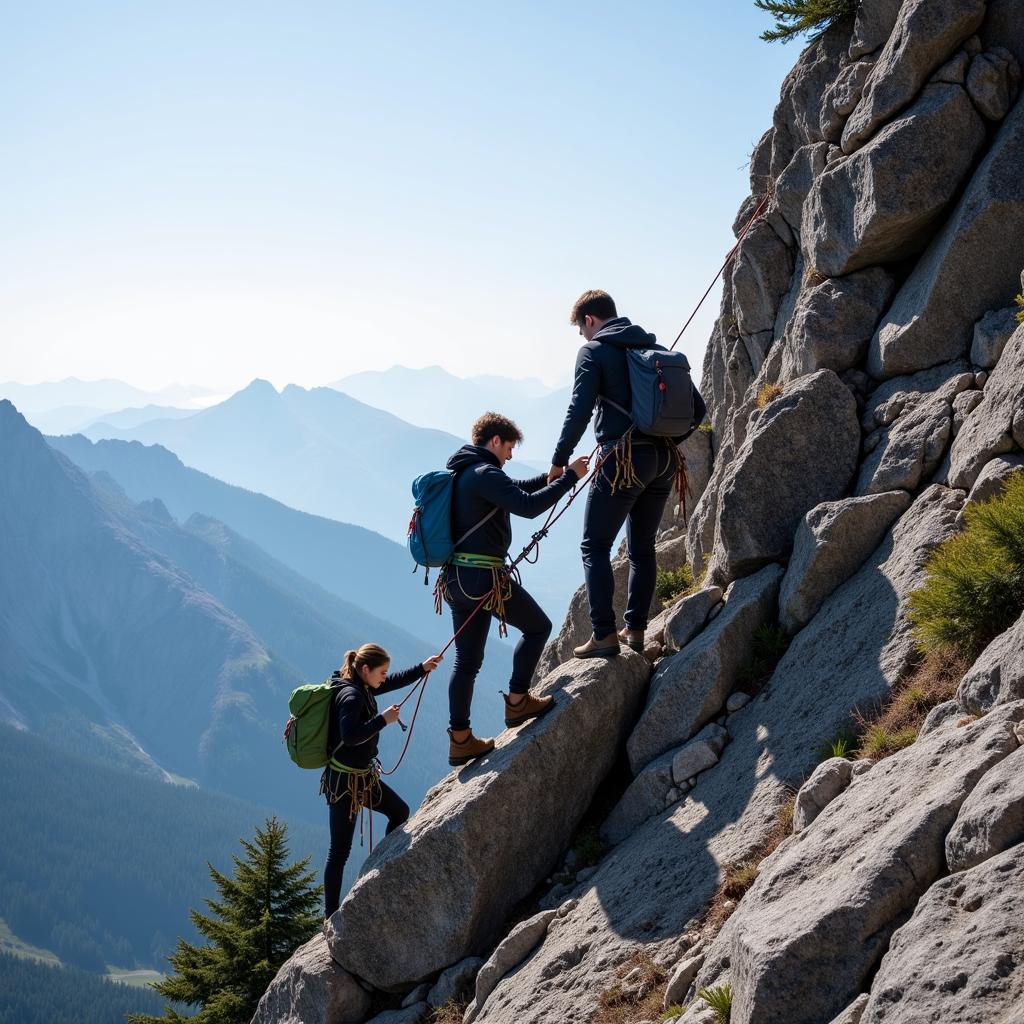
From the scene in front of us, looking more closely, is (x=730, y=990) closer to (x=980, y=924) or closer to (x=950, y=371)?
(x=980, y=924)

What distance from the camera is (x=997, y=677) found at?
753cm

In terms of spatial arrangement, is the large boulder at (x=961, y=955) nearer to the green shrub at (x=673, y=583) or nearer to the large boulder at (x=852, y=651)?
the large boulder at (x=852, y=651)

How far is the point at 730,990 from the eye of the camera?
7133 mm

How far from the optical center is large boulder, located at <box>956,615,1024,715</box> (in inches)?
286

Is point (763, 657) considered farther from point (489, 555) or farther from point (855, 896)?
point (855, 896)

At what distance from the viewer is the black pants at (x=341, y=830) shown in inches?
520

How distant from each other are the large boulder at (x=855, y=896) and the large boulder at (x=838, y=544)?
4450 millimetres

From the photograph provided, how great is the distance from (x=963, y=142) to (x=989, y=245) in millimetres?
1756

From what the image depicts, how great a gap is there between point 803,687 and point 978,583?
8.82 feet

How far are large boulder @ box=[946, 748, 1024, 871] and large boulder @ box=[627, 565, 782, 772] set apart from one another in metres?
5.77

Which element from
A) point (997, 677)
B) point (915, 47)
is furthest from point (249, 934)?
point (915, 47)

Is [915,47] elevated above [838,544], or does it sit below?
above

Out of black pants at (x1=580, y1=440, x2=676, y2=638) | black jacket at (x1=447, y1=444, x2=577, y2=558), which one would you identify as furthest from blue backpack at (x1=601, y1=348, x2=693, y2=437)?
black jacket at (x1=447, y1=444, x2=577, y2=558)

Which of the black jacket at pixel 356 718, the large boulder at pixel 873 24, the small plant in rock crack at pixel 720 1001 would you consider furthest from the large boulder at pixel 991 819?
the large boulder at pixel 873 24
